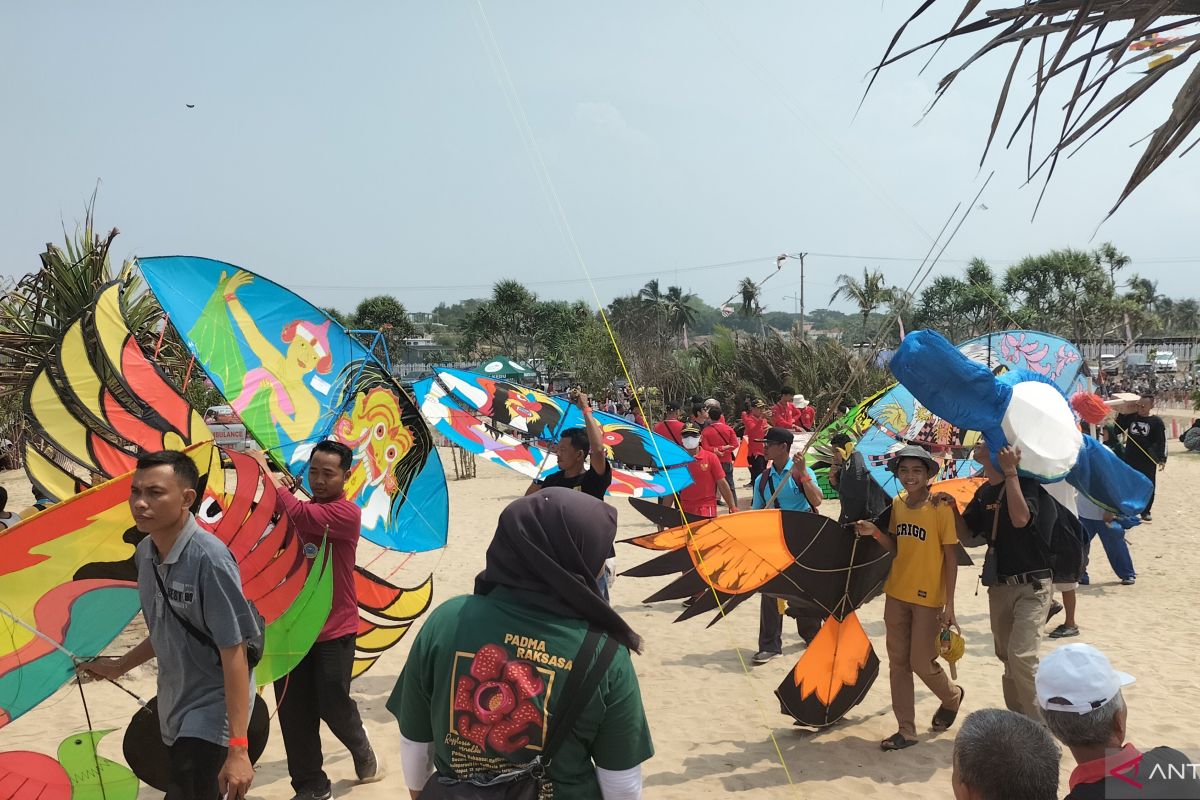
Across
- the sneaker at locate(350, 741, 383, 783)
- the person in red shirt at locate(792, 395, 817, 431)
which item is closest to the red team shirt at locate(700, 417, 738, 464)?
the person in red shirt at locate(792, 395, 817, 431)

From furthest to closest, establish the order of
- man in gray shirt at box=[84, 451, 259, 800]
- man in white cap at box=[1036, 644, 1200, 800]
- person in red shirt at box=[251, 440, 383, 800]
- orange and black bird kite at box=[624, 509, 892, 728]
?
1. orange and black bird kite at box=[624, 509, 892, 728]
2. person in red shirt at box=[251, 440, 383, 800]
3. man in gray shirt at box=[84, 451, 259, 800]
4. man in white cap at box=[1036, 644, 1200, 800]

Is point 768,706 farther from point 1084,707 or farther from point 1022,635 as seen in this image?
point 1084,707

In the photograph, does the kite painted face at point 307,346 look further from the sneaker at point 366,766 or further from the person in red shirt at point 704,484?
the person in red shirt at point 704,484

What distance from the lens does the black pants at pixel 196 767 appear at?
283 cm

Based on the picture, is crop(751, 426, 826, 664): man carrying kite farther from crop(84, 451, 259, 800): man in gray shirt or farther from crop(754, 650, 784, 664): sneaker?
crop(84, 451, 259, 800): man in gray shirt

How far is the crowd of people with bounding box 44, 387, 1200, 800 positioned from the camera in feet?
6.43

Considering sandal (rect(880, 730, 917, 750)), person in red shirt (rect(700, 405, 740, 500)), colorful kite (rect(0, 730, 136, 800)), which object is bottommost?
sandal (rect(880, 730, 917, 750))

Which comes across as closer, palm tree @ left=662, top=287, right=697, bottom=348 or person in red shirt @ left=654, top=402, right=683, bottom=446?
person in red shirt @ left=654, top=402, right=683, bottom=446

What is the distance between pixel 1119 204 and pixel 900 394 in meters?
5.81

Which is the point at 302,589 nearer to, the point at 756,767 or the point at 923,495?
the point at 756,767

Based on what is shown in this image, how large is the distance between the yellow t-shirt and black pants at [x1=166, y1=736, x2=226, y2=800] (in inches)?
132

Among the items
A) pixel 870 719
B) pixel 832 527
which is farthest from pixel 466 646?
pixel 870 719

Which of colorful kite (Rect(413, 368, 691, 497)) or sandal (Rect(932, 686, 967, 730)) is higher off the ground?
colorful kite (Rect(413, 368, 691, 497))

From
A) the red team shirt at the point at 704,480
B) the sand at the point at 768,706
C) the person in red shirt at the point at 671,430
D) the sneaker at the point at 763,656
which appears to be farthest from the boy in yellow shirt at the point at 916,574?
the person in red shirt at the point at 671,430
